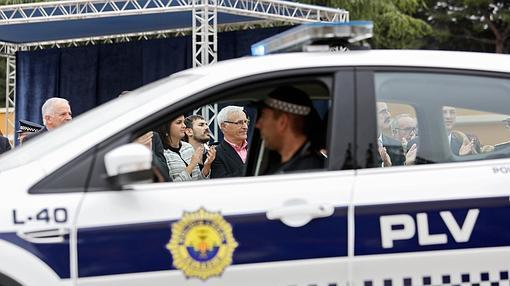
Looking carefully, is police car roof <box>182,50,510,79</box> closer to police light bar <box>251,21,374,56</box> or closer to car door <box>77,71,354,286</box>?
police light bar <box>251,21,374,56</box>

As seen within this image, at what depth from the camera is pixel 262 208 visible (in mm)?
2846

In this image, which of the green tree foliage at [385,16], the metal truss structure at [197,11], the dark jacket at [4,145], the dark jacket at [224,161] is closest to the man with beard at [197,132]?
the dark jacket at [224,161]

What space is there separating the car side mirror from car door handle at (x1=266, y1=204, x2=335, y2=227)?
0.46 meters

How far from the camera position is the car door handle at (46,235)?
2.78 m

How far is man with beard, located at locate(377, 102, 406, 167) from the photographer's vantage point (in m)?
3.08

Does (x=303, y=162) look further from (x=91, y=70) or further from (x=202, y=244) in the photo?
(x=91, y=70)

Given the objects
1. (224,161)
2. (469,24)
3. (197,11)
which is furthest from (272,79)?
(469,24)

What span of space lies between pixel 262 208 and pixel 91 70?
12285 millimetres

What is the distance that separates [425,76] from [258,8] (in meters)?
8.21

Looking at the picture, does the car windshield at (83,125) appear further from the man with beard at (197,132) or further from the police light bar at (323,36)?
the man with beard at (197,132)

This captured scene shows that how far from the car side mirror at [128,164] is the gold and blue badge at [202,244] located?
0.21 metres

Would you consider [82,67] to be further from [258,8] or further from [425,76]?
[425,76]

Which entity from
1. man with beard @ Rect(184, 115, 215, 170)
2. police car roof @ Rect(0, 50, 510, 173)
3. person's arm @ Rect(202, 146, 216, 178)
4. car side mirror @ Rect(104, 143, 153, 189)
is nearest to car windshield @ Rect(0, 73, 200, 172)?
police car roof @ Rect(0, 50, 510, 173)

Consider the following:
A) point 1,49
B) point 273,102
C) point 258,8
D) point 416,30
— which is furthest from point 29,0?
point 273,102
